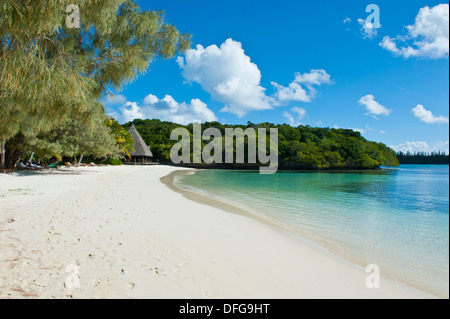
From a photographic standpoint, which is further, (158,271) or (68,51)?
(68,51)

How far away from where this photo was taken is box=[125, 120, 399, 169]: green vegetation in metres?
45.6

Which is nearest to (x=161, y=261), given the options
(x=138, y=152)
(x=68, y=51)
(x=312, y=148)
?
(x=68, y=51)

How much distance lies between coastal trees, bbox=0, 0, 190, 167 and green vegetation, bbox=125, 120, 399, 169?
1461 inches

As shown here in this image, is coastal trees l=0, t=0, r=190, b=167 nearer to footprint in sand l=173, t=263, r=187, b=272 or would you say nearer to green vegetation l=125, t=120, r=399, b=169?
footprint in sand l=173, t=263, r=187, b=272

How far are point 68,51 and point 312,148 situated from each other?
46990 mm

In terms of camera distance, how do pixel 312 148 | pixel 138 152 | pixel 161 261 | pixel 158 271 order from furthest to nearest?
pixel 312 148 < pixel 138 152 < pixel 161 261 < pixel 158 271

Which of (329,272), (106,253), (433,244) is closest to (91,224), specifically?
(106,253)

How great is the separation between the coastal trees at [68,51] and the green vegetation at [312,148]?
3711 cm

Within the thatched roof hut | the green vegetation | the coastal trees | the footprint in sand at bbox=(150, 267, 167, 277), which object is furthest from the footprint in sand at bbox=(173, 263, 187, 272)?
the green vegetation

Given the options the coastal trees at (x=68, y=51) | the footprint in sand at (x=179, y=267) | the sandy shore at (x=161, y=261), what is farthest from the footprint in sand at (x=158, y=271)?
the coastal trees at (x=68, y=51)

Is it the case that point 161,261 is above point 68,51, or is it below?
below

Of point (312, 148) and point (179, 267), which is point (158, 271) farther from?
point (312, 148)

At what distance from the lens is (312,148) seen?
47.1 metres

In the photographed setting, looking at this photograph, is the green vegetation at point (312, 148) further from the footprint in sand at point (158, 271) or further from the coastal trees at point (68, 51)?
the footprint in sand at point (158, 271)
